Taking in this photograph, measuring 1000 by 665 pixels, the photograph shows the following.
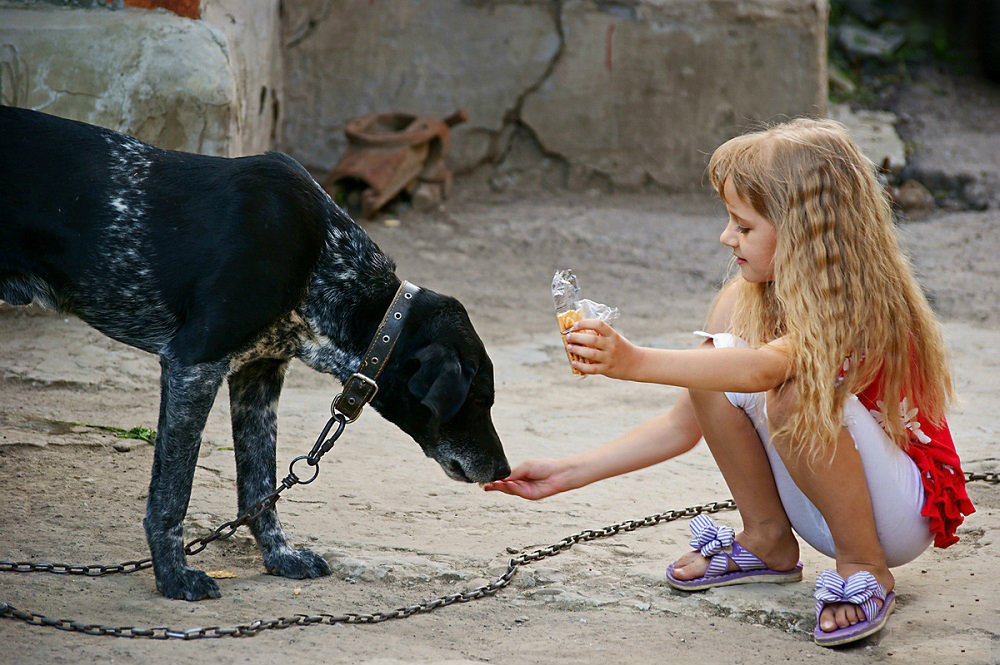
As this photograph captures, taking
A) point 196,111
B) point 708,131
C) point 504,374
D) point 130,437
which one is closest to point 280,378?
point 130,437

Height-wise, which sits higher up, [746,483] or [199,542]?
[746,483]

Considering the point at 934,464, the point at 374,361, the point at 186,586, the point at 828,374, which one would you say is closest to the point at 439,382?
the point at 374,361

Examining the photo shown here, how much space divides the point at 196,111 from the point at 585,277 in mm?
2671

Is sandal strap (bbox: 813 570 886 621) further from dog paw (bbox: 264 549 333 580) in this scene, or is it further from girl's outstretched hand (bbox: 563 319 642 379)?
dog paw (bbox: 264 549 333 580)

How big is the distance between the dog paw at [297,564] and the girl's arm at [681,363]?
104 cm

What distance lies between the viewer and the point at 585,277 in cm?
668

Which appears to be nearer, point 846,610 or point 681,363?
point 681,363

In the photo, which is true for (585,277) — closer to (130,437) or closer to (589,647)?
(130,437)

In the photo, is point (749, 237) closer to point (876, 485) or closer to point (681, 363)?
point (681, 363)

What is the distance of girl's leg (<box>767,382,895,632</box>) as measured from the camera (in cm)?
251

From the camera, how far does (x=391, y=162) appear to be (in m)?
7.46

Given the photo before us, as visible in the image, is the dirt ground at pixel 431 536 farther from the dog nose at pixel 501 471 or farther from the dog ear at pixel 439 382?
the dog ear at pixel 439 382

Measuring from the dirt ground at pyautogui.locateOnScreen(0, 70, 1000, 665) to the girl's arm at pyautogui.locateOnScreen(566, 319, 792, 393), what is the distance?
2.06ft

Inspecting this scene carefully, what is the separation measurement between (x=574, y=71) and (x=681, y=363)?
6236 millimetres
